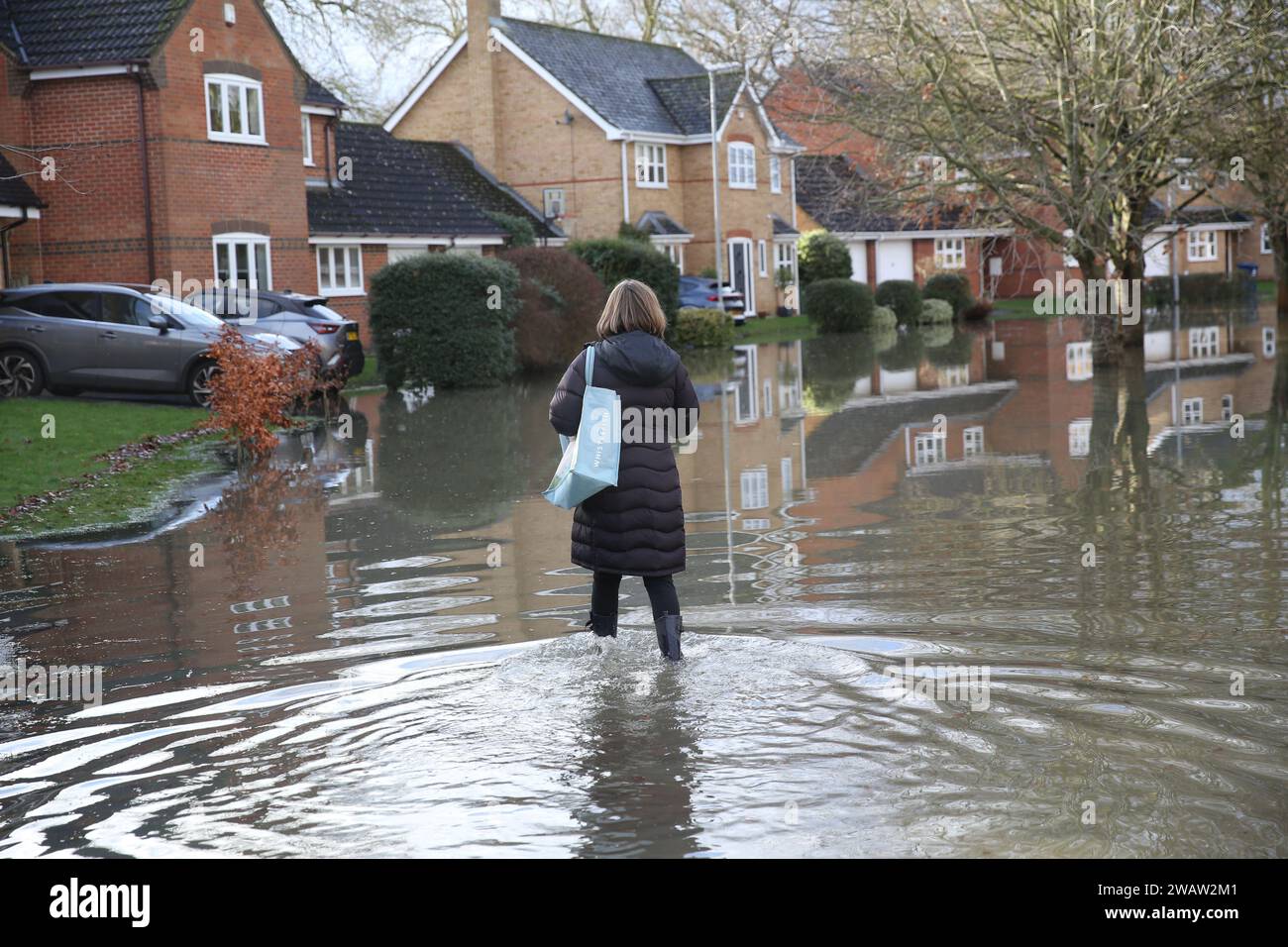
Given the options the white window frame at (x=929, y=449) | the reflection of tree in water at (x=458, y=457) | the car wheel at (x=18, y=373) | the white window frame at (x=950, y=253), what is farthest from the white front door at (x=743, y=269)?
the white window frame at (x=929, y=449)

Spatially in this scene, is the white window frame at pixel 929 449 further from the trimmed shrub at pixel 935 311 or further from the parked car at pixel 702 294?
the trimmed shrub at pixel 935 311

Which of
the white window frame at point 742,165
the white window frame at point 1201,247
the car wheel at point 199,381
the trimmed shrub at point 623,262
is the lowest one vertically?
the car wheel at point 199,381

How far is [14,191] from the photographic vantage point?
26.7 m

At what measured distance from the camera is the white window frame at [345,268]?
34.6 metres

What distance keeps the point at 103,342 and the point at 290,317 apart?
172 inches

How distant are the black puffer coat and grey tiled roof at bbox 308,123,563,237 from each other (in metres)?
27.6

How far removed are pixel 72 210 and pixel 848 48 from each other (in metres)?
14.7

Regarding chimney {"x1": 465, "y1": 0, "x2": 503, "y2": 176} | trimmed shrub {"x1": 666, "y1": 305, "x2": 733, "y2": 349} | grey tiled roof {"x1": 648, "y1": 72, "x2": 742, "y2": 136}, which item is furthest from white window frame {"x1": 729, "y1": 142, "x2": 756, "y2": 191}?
trimmed shrub {"x1": 666, "y1": 305, "x2": 733, "y2": 349}

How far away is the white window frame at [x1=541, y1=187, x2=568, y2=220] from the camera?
4576cm

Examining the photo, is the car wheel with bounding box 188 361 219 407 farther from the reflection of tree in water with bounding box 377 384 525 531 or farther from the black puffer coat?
the black puffer coat

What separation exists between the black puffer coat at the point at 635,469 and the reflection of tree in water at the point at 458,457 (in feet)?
17.0

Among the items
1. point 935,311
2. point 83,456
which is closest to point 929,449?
point 83,456

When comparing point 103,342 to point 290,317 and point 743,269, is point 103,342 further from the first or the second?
point 743,269

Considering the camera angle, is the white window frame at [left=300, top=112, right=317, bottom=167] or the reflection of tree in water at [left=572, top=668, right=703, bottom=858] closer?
the reflection of tree in water at [left=572, top=668, right=703, bottom=858]
